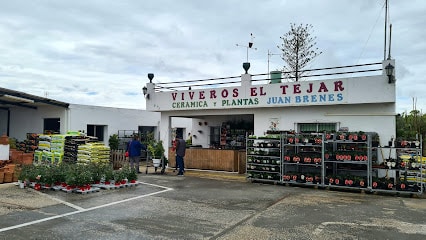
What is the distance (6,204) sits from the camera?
8891 millimetres

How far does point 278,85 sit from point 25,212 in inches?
388

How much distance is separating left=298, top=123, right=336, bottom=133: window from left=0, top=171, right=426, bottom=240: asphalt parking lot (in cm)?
275

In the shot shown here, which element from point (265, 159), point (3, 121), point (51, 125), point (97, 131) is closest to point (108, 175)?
point (265, 159)

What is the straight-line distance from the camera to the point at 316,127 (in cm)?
1368

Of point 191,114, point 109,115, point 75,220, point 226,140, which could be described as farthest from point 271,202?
point 109,115

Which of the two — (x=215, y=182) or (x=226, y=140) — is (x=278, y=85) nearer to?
(x=215, y=182)

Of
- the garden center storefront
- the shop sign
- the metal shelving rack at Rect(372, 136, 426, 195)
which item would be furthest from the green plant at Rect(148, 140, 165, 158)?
the metal shelving rack at Rect(372, 136, 426, 195)

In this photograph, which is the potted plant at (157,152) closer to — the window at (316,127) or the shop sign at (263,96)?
the shop sign at (263,96)

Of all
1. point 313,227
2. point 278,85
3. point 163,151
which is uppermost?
point 278,85

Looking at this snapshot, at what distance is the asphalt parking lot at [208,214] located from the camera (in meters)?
6.53

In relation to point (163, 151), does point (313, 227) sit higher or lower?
lower

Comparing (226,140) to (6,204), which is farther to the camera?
(226,140)

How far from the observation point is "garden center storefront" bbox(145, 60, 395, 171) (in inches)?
484

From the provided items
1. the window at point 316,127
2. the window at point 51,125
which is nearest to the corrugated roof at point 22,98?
the window at point 51,125
